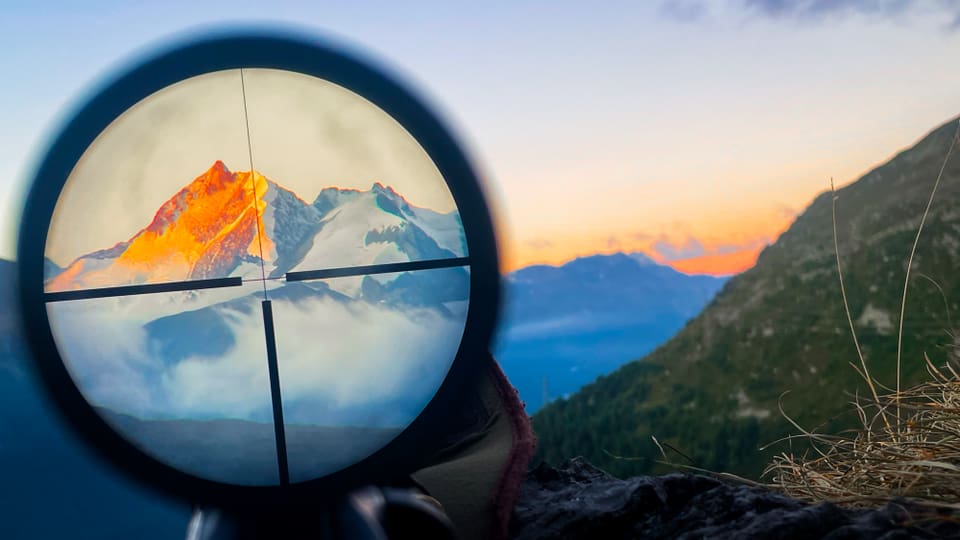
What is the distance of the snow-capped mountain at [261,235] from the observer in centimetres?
134

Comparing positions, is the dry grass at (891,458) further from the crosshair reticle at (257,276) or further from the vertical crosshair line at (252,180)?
the vertical crosshair line at (252,180)

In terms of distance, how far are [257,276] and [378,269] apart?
9.0 inches

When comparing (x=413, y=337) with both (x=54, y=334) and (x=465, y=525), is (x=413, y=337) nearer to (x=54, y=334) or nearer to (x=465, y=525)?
(x=465, y=525)

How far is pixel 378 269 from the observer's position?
139 cm

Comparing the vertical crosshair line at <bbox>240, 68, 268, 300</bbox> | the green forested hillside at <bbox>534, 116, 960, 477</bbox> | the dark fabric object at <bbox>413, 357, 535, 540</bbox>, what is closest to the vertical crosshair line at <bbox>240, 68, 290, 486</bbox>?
the vertical crosshair line at <bbox>240, 68, 268, 300</bbox>

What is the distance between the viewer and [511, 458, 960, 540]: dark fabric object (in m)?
1.10

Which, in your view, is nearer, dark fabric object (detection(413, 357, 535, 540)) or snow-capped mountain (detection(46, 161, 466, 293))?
snow-capped mountain (detection(46, 161, 466, 293))

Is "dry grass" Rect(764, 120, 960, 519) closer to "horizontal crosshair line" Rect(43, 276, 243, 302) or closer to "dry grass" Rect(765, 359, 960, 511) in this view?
"dry grass" Rect(765, 359, 960, 511)

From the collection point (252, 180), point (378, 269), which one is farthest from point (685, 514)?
point (252, 180)

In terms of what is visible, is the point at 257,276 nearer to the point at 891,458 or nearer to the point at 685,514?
the point at 685,514

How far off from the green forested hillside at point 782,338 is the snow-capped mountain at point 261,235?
1101 cm

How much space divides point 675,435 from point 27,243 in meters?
15.8

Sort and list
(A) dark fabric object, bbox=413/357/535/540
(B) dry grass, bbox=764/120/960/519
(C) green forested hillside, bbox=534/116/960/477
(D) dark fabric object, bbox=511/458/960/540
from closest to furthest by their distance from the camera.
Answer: (D) dark fabric object, bbox=511/458/960/540, (B) dry grass, bbox=764/120/960/519, (A) dark fabric object, bbox=413/357/535/540, (C) green forested hillside, bbox=534/116/960/477

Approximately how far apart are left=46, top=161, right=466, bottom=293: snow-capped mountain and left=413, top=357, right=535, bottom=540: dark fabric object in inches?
13.3
